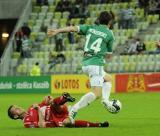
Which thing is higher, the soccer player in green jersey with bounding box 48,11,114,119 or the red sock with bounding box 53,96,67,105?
the soccer player in green jersey with bounding box 48,11,114,119

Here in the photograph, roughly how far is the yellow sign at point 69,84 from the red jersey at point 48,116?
66.6ft

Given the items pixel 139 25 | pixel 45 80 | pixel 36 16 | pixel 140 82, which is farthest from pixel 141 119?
pixel 36 16

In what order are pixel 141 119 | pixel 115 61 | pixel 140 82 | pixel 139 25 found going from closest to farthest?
pixel 141 119
pixel 140 82
pixel 115 61
pixel 139 25

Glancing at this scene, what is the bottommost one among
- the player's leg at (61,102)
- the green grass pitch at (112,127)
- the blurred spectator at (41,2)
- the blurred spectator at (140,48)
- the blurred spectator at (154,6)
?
the green grass pitch at (112,127)

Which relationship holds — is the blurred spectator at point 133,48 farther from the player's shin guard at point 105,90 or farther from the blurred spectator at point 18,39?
the player's shin guard at point 105,90

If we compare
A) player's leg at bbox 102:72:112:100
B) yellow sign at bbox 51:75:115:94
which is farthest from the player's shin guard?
yellow sign at bbox 51:75:115:94

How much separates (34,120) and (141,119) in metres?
3.45

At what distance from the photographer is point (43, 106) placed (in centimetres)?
1349

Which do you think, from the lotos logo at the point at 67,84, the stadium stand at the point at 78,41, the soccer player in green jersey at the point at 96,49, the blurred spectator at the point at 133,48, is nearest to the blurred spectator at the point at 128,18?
the stadium stand at the point at 78,41

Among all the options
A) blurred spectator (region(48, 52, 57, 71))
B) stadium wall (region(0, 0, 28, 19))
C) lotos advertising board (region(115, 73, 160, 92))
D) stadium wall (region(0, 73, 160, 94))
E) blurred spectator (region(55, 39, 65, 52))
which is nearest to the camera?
lotos advertising board (region(115, 73, 160, 92))

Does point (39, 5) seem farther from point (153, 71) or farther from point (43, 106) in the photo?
point (43, 106)

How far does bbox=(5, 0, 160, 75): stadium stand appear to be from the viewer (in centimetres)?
3584

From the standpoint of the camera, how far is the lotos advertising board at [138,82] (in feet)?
108

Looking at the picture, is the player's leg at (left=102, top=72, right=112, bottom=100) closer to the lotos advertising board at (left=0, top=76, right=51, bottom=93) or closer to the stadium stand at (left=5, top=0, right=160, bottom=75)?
the stadium stand at (left=5, top=0, right=160, bottom=75)
